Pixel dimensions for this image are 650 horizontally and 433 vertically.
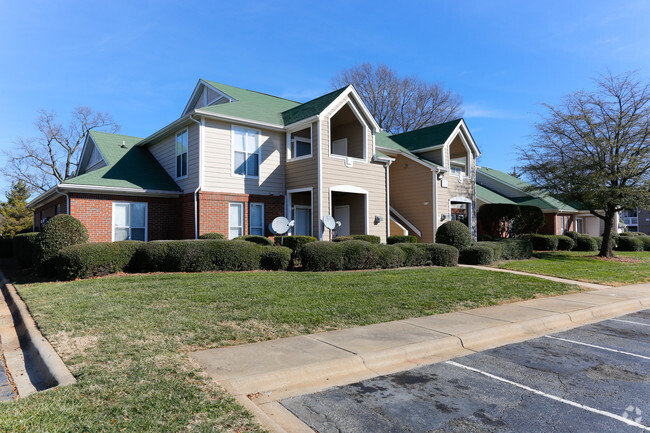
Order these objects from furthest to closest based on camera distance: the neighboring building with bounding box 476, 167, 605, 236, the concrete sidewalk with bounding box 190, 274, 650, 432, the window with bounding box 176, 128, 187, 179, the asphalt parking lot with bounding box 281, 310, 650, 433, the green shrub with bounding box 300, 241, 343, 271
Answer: the neighboring building with bounding box 476, 167, 605, 236 < the window with bounding box 176, 128, 187, 179 < the green shrub with bounding box 300, 241, 343, 271 < the concrete sidewalk with bounding box 190, 274, 650, 432 < the asphalt parking lot with bounding box 281, 310, 650, 433

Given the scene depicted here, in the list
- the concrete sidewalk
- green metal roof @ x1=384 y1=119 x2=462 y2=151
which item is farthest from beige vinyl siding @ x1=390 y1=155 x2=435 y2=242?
the concrete sidewalk

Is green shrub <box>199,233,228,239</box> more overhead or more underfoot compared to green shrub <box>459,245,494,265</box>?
more overhead

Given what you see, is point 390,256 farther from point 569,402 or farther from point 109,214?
point 109,214

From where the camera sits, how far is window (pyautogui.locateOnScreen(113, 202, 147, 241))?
17.0m

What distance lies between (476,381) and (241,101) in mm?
18083

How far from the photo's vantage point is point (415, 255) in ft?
50.9

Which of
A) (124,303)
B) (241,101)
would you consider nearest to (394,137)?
(241,101)

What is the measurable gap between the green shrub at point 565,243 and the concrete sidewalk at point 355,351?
2202cm

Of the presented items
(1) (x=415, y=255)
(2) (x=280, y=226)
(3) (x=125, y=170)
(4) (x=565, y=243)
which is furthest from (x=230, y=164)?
(4) (x=565, y=243)

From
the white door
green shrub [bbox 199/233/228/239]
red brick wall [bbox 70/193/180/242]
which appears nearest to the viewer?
green shrub [bbox 199/233/228/239]

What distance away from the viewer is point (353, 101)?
19031 millimetres

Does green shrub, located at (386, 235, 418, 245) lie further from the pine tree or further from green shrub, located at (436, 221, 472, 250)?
the pine tree

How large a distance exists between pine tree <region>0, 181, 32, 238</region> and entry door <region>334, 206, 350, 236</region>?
1327 inches

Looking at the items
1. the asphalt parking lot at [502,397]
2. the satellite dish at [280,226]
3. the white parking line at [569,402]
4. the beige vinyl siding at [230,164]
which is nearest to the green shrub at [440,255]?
the satellite dish at [280,226]
